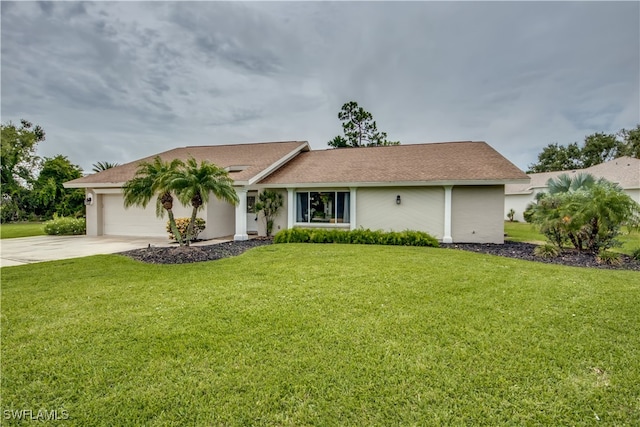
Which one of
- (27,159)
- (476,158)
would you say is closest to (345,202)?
(476,158)

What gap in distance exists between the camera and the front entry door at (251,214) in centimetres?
1595

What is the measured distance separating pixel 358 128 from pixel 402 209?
19039mm

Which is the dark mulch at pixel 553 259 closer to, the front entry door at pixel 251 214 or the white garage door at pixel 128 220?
the front entry door at pixel 251 214

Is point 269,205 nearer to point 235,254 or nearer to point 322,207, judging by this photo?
point 322,207

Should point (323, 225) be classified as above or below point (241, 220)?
below

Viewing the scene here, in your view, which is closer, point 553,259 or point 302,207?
point 553,259

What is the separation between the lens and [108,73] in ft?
48.1

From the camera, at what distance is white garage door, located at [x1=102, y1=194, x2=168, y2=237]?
52.3 ft

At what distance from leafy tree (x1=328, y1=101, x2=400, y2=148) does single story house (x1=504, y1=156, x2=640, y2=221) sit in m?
13.0

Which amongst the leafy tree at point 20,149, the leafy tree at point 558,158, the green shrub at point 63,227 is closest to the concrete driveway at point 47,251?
the green shrub at point 63,227

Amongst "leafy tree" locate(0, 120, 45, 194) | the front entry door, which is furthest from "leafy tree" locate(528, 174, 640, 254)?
"leafy tree" locate(0, 120, 45, 194)

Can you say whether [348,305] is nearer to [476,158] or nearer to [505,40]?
[476,158]

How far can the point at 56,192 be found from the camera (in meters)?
25.7

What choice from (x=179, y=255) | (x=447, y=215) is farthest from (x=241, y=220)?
(x=447, y=215)
